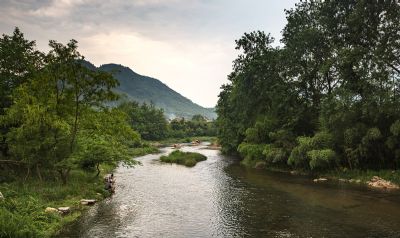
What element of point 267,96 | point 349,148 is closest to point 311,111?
point 267,96

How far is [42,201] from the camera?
27.2m

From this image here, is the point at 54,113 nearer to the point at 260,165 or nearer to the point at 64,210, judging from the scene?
the point at 64,210

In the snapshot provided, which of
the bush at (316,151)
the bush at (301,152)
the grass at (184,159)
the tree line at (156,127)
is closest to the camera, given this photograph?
the bush at (316,151)

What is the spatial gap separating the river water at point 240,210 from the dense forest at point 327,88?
6277 millimetres

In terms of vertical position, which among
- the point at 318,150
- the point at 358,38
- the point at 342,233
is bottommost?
the point at 342,233

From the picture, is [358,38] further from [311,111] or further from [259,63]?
[259,63]

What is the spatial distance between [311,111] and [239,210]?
32.3 meters

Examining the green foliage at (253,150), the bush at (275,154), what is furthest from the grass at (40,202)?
the green foliage at (253,150)

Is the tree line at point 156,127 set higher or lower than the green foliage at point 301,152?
higher

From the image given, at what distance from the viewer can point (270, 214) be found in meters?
28.6

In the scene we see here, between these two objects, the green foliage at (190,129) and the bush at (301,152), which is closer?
the bush at (301,152)

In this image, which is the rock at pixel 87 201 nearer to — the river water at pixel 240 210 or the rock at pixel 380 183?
the river water at pixel 240 210

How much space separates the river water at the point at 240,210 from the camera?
24094 millimetres

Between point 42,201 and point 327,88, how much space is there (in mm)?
43483
